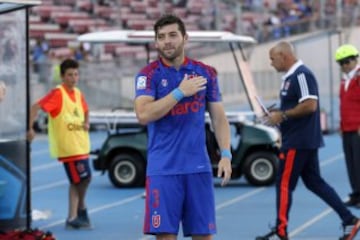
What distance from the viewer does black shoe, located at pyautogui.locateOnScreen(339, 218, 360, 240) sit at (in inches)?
396

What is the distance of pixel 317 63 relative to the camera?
31438 mm

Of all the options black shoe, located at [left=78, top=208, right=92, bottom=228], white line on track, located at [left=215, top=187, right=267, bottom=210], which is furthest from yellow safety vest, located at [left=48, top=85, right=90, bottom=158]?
white line on track, located at [left=215, top=187, right=267, bottom=210]

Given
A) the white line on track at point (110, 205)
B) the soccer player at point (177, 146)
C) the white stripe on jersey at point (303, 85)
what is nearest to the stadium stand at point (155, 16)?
the white line on track at point (110, 205)

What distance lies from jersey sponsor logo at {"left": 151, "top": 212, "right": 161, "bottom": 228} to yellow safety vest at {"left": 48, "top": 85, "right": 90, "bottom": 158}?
4871 millimetres

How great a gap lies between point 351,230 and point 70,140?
312 centimetres

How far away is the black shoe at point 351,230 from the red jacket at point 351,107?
285 centimetres

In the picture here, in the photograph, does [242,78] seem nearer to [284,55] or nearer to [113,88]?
[284,55]

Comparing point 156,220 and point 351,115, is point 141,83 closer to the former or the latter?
point 156,220

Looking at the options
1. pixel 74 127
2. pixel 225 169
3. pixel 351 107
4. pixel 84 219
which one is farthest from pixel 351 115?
pixel 225 169

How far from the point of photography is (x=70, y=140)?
11.5 metres

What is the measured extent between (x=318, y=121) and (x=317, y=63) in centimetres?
2165

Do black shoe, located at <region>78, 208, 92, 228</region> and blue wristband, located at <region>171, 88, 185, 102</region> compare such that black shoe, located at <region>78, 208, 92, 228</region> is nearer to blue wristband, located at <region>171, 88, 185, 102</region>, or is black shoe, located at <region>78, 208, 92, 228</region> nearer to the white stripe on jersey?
the white stripe on jersey

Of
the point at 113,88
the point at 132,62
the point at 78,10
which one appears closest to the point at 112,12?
the point at 78,10

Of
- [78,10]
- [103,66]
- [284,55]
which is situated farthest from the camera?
[78,10]
